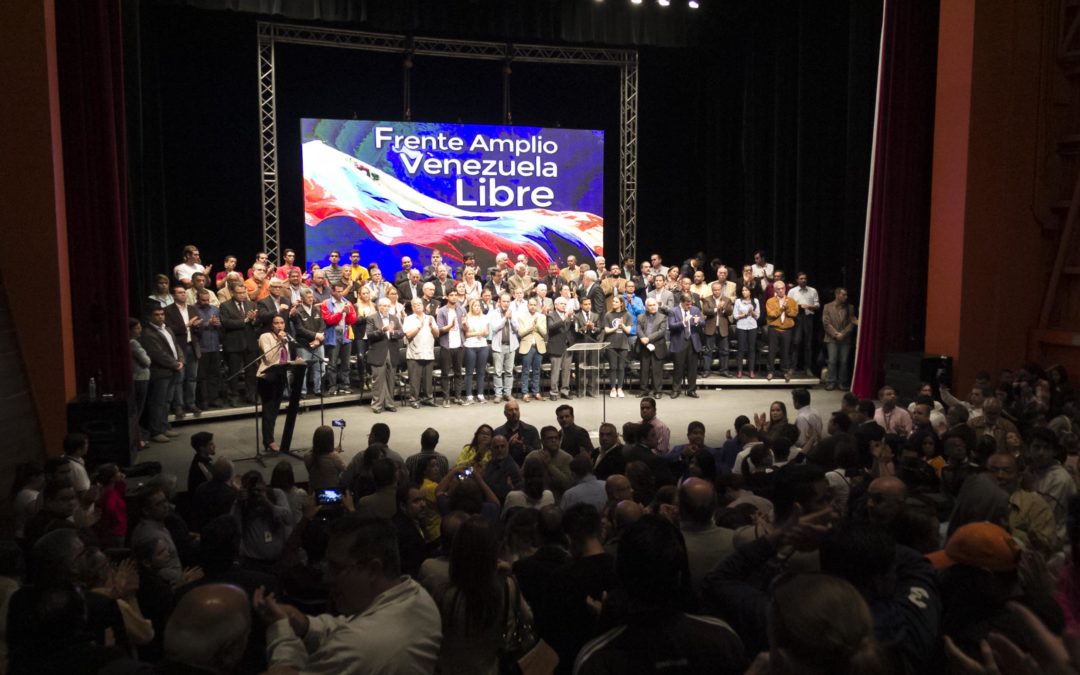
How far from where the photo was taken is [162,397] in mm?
10562

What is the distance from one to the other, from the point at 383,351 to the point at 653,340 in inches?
148

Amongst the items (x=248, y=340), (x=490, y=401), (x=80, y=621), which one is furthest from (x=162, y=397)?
(x=80, y=621)

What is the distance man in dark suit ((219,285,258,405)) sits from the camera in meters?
11.7

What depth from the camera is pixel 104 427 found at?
29.0ft

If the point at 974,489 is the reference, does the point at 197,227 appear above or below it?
above

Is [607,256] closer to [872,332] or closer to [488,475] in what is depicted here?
[872,332]

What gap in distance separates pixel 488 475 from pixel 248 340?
19.7 ft

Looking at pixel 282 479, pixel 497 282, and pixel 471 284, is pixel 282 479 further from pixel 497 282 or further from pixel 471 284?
pixel 497 282

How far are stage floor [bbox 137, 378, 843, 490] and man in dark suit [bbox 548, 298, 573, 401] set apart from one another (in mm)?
300

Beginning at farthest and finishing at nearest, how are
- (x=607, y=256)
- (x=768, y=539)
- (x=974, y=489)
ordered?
1. (x=607, y=256)
2. (x=974, y=489)
3. (x=768, y=539)

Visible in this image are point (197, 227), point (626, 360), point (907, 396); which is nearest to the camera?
point (907, 396)

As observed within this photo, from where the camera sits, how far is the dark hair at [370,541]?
2744mm

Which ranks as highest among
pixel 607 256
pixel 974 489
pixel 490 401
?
pixel 607 256

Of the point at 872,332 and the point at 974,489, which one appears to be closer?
the point at 974,489
